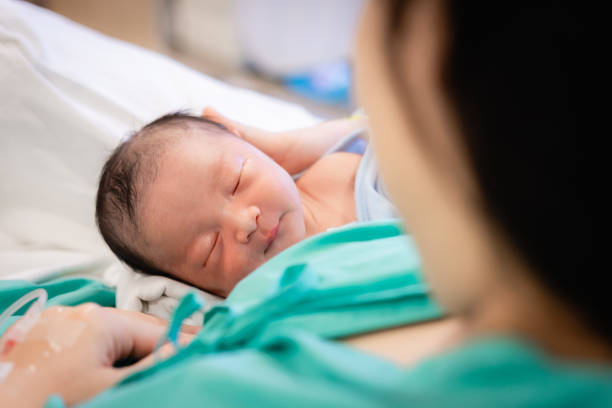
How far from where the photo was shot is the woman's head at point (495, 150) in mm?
330

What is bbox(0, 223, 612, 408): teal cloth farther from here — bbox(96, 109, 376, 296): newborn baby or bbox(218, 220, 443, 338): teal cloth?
bbox(96, 109, 376, 296): newborn baby

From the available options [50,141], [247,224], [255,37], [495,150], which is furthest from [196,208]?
[255,37]

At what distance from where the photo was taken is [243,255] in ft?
3.27

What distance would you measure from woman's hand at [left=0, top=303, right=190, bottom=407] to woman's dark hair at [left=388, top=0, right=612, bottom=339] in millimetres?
557

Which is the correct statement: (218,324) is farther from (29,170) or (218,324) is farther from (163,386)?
(29,170)

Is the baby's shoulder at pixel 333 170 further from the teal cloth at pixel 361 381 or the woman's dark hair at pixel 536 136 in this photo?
the woman's dark hair at pixel 536 136

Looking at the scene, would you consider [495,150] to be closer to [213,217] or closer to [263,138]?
[213,217]

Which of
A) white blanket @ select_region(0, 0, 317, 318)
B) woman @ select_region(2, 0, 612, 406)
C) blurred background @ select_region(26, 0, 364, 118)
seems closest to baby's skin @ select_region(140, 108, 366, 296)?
white blanket @ select_region(0, 0, 317, 318)

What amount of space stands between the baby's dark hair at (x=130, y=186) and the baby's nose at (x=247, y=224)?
0.63ft

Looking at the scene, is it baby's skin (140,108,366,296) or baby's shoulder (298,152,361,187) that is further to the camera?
baby's shoulder (298,152,361,187)

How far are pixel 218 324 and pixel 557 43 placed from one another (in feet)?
1.76

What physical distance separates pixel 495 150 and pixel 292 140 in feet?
3.36

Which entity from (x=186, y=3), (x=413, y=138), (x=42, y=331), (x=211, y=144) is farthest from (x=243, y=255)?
(x=186, y=3)

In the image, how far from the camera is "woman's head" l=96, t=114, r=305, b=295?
101 cm
